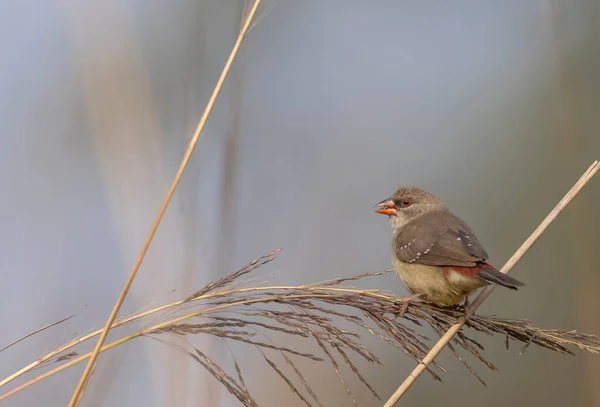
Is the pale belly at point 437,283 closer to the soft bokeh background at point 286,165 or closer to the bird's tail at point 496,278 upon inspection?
the bird's tail at point 496,278

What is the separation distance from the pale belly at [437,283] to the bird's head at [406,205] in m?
0.52

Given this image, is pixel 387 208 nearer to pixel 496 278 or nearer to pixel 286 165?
pixel 286 165

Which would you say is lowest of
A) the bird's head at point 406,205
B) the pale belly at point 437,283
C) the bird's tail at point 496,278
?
the pale belly at point 437,283

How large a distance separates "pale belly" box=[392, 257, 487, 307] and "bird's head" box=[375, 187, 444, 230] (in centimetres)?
52

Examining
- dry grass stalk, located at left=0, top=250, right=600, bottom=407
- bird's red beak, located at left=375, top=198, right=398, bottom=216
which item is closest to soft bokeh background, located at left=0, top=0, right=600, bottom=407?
bird's red beak, located at left=375, top=198, right=398, bottom=216

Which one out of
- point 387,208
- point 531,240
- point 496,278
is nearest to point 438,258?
point 496,278

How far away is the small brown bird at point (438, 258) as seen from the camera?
2.39 m

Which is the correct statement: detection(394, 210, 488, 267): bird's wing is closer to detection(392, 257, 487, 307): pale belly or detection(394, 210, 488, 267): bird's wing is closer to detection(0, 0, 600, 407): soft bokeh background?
detection(392, 257, 487, 307): pale belly

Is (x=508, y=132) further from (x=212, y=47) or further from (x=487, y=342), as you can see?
(x=212, y=47)

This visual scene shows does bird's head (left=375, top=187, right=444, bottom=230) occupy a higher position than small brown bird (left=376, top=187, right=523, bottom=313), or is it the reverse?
bird's head (left=375, top=187, right=444, bottom=230)

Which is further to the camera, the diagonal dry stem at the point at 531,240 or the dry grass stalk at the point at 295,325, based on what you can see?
the diagonal dry stem at the point at 531,240

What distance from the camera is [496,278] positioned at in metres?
2.10

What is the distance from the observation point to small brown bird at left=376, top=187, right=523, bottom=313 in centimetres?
239

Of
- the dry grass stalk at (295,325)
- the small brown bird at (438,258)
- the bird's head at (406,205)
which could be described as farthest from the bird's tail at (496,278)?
the bird's head at (406,205)
